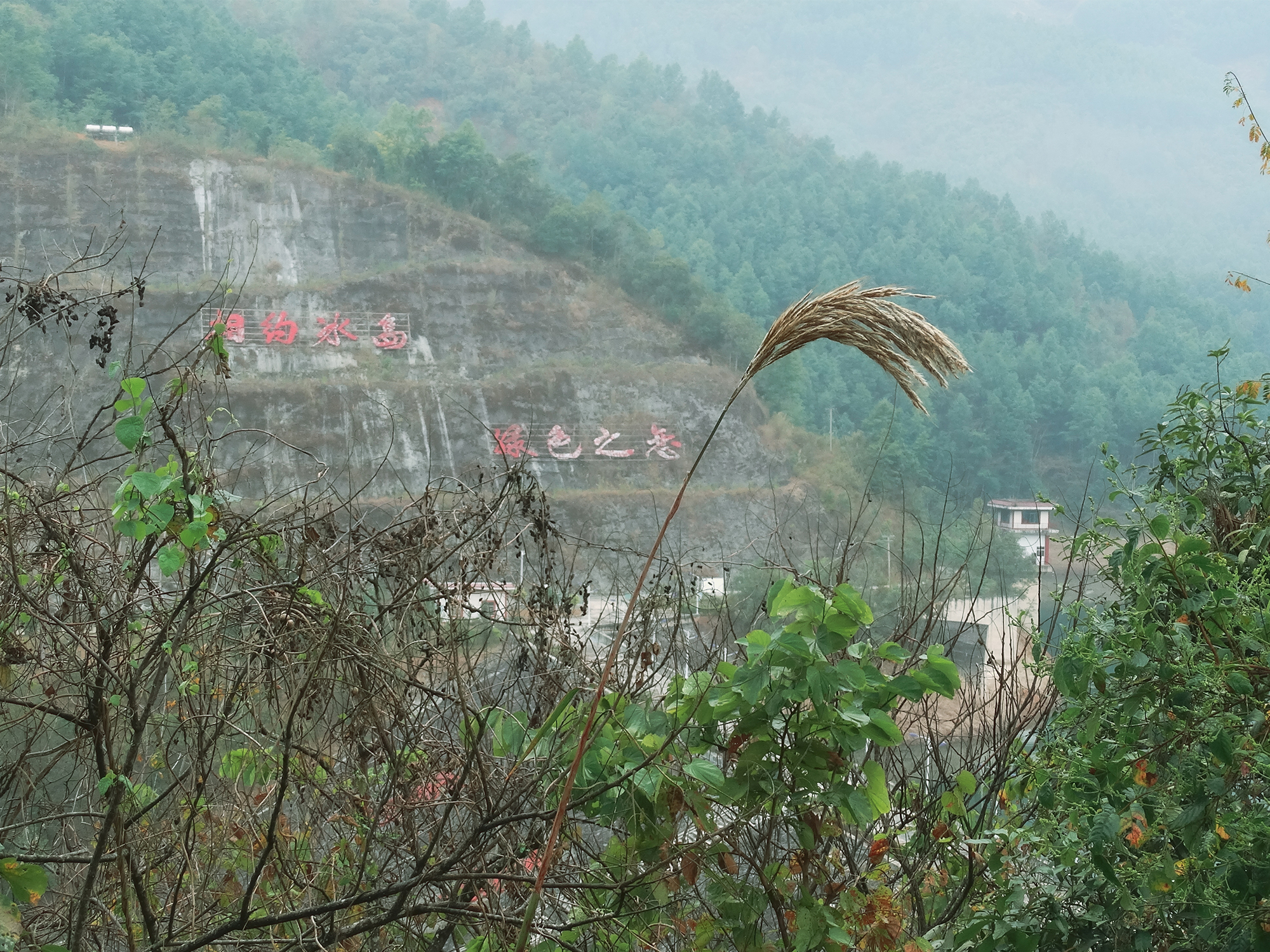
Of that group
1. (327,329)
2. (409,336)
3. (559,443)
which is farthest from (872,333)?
(409,336)

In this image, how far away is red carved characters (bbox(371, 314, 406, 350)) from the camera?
23.8 meters

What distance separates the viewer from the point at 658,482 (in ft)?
75.3

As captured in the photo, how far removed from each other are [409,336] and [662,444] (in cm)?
688

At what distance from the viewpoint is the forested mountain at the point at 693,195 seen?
29516mm

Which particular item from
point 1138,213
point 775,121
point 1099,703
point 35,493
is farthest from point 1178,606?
point 1138,213

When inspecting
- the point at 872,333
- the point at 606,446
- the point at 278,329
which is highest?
the point at 872,333

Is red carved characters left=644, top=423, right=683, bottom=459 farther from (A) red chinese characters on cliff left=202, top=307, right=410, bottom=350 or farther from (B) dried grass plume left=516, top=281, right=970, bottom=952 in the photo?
(B) dried grass plume left=516, top=281, right=970, bottom=952

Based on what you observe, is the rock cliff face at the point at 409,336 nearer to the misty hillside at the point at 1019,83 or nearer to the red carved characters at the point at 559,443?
the red carved characters at the point at 559,443

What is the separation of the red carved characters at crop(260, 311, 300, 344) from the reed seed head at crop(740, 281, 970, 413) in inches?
925

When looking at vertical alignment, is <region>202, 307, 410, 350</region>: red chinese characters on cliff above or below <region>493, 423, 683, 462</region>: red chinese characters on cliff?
above

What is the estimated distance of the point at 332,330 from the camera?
2355 cm

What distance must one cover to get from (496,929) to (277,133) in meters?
34.8

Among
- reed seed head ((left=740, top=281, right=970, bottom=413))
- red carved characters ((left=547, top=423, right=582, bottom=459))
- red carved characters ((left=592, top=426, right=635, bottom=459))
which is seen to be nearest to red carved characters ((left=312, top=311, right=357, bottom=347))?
red carved characters ((left=547, top=423, right=582, bottom=459))

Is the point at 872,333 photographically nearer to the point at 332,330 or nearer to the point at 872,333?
the point at 872,333
